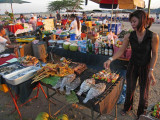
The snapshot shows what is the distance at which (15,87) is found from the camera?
2.20 metres

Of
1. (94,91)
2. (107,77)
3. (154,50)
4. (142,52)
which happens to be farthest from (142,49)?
(94,91)

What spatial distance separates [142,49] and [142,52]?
0.06m

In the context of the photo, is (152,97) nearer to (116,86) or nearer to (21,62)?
(116,86)

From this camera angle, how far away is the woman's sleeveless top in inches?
79.5

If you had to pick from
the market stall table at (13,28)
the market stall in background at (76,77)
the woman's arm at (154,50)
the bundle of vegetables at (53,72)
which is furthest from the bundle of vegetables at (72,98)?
the market stall table at (13,28)

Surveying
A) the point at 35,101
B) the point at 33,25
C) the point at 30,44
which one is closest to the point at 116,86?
the point at 35,101

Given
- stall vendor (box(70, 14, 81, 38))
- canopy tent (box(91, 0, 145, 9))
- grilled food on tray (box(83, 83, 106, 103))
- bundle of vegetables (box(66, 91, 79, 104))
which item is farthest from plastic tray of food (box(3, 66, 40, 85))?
stall vendor (box(70, 14, 81, 38))

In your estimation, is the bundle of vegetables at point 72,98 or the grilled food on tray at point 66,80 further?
the grilled food on tray at point 66,80

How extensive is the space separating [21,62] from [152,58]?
2648 mm

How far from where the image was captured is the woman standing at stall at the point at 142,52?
194 cm

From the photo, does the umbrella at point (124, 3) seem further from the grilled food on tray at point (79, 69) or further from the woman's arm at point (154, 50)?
the grilled food on tray at point (79, 69)

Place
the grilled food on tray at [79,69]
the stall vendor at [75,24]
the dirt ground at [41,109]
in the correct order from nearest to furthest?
1. the grilled food on tray at [79,69]
2. the dirt ground at [41,109]
3. the stall vendor at [75,24]

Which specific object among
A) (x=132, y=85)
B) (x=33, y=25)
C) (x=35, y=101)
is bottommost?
(x=35, y=101)

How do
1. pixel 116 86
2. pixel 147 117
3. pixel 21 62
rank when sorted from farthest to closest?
pixel 21 62, pixel 116 86, pixel 147 117
